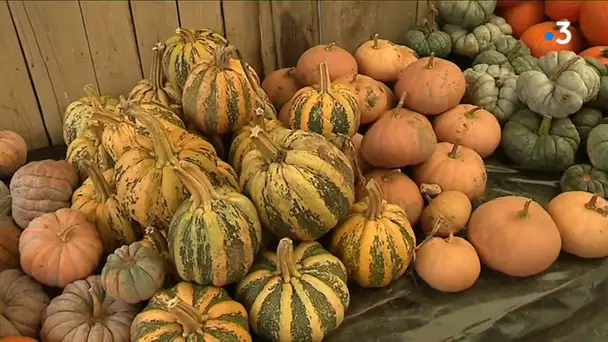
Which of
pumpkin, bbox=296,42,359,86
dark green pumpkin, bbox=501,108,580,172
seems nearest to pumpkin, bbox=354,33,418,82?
pumpkin, bbox=296,42,359,86

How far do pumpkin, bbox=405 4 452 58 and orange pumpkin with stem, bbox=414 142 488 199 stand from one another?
0.65 meters

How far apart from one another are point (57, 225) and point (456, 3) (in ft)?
5.20

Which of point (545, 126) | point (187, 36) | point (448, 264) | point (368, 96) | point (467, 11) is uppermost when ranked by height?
point (187, 36)

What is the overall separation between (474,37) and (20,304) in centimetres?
174

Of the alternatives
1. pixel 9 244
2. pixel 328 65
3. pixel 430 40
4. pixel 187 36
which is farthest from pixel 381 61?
pixel 9 244

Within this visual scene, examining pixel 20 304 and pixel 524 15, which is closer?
pixel 20 304

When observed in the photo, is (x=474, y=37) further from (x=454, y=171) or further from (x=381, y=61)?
(x=454, y=171)

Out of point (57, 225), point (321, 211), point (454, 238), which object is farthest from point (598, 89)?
point (57, 225)

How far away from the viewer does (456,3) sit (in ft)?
6.98

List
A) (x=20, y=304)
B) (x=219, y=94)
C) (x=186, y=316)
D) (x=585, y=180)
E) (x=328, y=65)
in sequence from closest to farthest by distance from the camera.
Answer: (x=186, y=316) → (x=20, y=304) → (x=219, y=94) → (x=585, y=180) → (x=328, y=65)

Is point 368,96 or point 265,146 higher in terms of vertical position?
point 265,146

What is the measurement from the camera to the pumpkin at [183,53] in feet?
4.95

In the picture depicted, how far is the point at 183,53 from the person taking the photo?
1518 millimetres

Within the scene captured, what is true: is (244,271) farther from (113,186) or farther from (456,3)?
(456,3)
